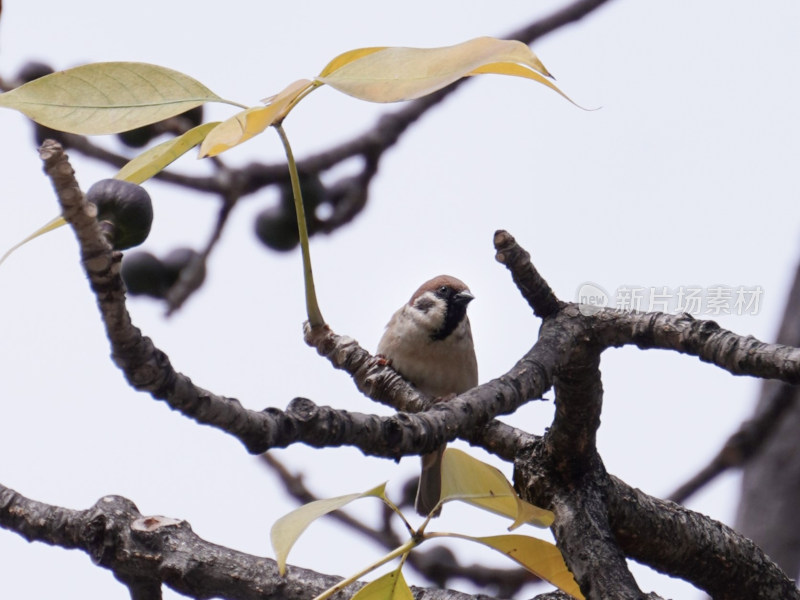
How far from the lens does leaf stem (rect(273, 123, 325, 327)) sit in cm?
134

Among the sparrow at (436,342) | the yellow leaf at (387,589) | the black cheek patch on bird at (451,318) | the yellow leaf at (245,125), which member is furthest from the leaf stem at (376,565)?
the black cheek patch on bird at (451,318)

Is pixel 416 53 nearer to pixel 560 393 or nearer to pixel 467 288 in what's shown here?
pixel 560 393

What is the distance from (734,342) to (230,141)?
863mm

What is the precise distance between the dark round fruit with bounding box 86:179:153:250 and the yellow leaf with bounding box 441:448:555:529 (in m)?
0.60

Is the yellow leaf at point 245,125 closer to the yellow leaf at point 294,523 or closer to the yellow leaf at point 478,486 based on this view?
the yellow leaf at point 294,523

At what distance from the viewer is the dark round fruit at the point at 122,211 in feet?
3.57

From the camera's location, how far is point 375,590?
54.4 inches

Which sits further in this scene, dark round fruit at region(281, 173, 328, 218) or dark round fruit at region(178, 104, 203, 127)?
dark round fruit at region(281, 173, 328, 218)

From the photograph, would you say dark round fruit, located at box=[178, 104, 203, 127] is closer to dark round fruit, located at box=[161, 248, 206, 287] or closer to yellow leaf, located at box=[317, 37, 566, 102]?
dark round fruit, located at box=[161, 248, 206, 287]

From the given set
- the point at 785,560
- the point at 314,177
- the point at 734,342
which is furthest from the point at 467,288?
the point at 734,342

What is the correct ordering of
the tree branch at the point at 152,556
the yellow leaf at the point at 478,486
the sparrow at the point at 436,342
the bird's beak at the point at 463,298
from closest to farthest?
the yellow leaf at the point at 478,486, the tree branch at the point at 152,556, the sparrow at the point at 436,342, the bird's beak at the point at 463,298

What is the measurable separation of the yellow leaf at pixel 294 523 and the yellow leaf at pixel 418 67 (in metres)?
0.52

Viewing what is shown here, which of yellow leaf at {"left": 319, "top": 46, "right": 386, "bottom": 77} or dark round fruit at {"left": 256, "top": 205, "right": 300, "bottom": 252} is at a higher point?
dark round fruit at {"left": 256, "top": 205, "right": 300, "bottom": 252}

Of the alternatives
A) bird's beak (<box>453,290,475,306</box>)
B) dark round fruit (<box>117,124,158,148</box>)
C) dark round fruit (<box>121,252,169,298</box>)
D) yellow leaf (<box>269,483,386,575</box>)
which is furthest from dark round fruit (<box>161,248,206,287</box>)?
yellow leaf (<box>269,483,386,575</box>)
